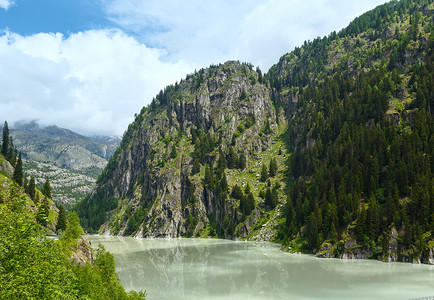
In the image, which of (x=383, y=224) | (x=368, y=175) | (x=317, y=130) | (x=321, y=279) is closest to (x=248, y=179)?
(x=317, y=130)

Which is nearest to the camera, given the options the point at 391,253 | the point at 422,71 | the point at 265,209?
the point at 391,253

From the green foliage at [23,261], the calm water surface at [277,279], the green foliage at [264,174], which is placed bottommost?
the calm water surface at [277,279]

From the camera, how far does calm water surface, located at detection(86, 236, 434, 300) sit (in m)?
46.6

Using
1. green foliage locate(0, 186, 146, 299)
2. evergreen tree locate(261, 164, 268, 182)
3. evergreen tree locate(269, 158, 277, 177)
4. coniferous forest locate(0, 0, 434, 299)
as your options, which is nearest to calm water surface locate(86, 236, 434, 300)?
coniferous forest locate(0, 0, 434, 299)

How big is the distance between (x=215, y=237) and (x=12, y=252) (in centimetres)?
15960

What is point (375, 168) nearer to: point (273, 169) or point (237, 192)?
point (237, 192)

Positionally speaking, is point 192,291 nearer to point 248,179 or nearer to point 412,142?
point 412,142

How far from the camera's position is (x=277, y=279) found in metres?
57.9

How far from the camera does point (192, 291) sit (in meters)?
50.9

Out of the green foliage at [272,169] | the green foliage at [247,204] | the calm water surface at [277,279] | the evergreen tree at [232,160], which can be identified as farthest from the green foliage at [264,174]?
the calm water surface at [277,279]

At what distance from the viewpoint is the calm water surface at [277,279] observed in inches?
1836

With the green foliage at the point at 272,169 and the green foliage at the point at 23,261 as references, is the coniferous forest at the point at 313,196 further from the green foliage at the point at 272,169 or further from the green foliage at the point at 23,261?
the green foliage at the point at 272,169

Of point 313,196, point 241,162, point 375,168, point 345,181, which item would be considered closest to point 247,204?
point 241,162

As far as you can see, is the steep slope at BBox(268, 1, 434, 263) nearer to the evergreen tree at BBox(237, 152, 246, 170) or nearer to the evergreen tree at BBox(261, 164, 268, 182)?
the evergreen tree at BBox(261, 164, 268, 182)
